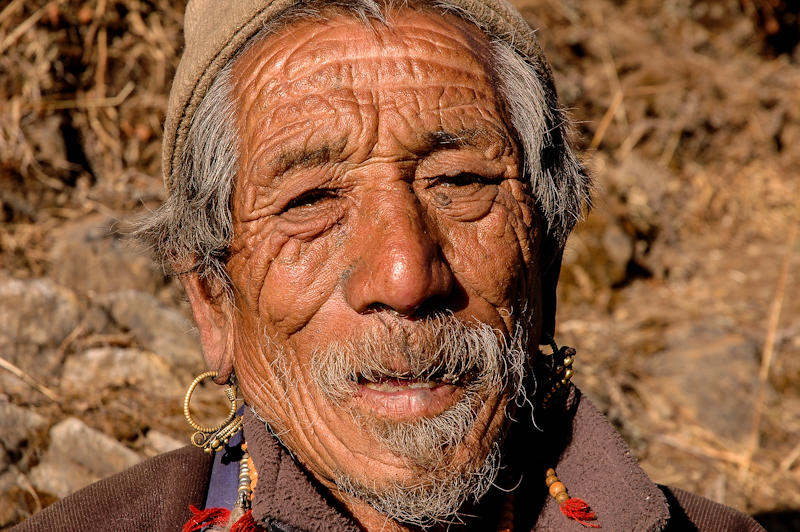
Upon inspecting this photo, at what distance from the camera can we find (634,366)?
18.1ft

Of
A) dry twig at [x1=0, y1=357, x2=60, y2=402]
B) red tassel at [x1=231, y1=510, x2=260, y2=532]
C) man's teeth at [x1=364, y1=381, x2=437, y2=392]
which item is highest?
man's teeth at [x1=364, y1=381, x2=437, y2=392]

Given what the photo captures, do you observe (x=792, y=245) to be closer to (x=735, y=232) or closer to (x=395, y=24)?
(x=735, y=232)

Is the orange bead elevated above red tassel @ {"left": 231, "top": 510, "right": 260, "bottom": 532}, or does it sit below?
below

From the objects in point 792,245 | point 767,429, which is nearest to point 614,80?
point 792,245

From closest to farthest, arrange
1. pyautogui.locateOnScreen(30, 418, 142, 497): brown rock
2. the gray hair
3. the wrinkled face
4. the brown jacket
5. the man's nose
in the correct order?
the man's nose
the wrinkled face
the brown jacket
the gray hair
pyautogui.locateOnScreen(30, 418, 142, 497): brown rock

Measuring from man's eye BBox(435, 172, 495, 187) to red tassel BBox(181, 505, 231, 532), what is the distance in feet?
4.10

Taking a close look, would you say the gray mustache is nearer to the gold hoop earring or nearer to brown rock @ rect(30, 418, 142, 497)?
the gold hoop earring

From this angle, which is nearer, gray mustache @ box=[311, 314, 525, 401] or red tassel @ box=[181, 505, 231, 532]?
gray mustache @ box=[311, 314, 525, 401]

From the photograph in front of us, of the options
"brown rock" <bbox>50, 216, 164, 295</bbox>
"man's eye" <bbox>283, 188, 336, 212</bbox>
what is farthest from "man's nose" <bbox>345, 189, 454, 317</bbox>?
"brown rock" <bbox>50, 216, 164, 295</bbox>

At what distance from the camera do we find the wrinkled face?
6.88ft

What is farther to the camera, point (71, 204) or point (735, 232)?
point (735, 232)

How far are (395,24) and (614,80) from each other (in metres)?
5.83

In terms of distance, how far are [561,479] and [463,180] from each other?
106 centimetres

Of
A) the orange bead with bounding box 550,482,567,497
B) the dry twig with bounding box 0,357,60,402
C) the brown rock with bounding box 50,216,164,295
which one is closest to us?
the orange bead with bounding box 550,482,567,497
